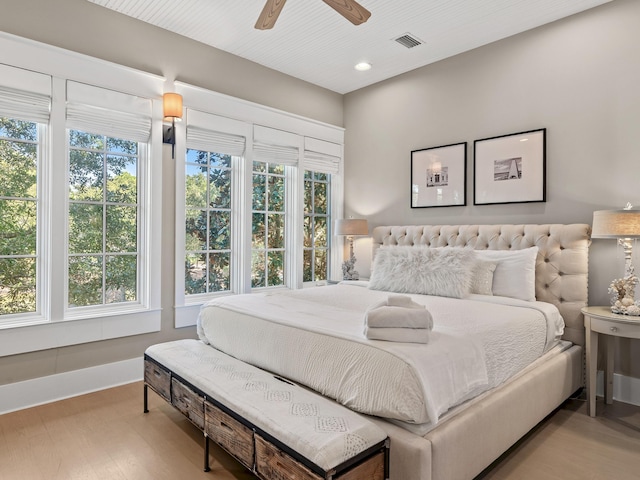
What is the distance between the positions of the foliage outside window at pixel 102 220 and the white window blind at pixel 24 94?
0.93ft

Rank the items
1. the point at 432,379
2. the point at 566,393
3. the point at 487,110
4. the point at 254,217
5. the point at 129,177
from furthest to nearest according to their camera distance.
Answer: the point at 254,217
the point at 487,110
the point at 129,177
the point at 566,393
the point at 432,379

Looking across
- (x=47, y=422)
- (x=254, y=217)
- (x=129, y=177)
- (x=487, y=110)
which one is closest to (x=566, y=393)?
(x=487, y=110)

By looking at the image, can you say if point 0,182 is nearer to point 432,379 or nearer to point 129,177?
point 129,177

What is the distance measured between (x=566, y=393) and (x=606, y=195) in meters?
1.56

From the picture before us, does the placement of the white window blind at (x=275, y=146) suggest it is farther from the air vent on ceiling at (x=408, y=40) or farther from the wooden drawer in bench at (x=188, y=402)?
the wooden drawer in bench at (x=188, y=402)

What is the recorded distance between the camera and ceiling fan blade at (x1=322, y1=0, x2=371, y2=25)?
7.82 feet

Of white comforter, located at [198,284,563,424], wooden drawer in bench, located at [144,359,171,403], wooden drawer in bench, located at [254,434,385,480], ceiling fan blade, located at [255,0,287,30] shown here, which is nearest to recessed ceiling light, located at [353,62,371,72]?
ceiling fan blade, located at [255,0,287,30]

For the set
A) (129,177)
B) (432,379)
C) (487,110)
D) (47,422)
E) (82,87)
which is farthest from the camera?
(487,110)

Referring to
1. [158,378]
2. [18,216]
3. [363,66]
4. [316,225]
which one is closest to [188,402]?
[158,378]

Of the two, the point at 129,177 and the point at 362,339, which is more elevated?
the point at 129,177

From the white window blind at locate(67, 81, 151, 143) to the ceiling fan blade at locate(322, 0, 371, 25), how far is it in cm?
192

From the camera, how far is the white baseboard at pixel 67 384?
2.82m

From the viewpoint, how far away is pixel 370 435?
160cm

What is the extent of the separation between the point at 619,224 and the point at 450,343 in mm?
1698
